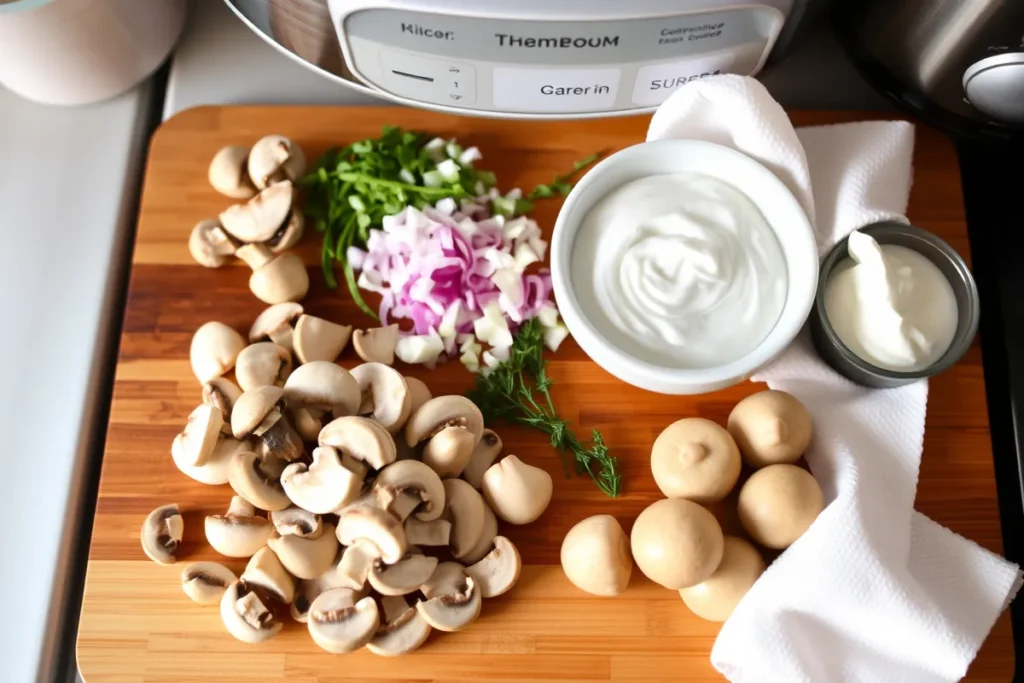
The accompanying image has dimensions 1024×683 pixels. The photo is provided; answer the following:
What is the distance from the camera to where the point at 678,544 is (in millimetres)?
817

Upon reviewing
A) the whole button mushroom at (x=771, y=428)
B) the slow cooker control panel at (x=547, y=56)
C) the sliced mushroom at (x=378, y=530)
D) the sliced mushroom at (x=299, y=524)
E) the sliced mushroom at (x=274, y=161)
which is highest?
the slow cooker control panel at (x=547, y=56)

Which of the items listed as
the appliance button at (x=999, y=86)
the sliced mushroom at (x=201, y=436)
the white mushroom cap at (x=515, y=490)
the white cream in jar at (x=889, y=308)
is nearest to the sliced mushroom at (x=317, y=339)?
the sliced mushroom at (x=201, y=436)

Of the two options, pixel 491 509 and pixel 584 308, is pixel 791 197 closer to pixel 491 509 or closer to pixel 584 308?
pixel 584 308

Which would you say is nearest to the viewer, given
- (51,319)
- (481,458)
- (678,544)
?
(678,544)

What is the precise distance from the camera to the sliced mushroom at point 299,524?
87 centimetres

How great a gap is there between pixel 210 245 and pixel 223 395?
6.8 inches

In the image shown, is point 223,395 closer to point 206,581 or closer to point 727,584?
point 206,581

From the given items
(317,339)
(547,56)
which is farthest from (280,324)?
(547,56)

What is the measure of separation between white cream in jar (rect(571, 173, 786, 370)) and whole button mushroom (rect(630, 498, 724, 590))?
0.46 feet

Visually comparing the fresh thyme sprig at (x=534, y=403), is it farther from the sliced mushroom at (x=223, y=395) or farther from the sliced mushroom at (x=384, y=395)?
the sliced mushroom at (x=223, y=395)

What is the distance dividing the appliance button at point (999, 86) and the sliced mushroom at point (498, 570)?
63 cm

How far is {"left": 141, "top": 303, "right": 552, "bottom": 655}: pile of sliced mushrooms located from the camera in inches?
33.4

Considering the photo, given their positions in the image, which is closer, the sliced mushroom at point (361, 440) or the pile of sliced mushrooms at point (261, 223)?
the sliced mushroom at point (361, 440)

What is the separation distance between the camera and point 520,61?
90 cm
